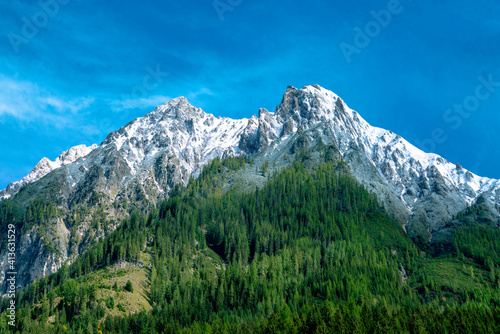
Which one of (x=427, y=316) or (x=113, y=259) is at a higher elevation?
(x=113, y=259)

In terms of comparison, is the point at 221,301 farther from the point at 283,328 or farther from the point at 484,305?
the point at 484,305

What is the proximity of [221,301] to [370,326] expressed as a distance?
214ft

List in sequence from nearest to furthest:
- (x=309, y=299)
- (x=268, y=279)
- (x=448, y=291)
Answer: (x=309, y=299) < (x=268, y=279) < (x=448, y=291)

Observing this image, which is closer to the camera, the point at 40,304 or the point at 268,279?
the point at 40,304

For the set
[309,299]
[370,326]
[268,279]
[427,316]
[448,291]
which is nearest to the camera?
[370,326]

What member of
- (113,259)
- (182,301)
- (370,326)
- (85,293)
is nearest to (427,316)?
(370,326)

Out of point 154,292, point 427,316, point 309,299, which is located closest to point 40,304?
point 154,292

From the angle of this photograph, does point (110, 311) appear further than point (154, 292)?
No

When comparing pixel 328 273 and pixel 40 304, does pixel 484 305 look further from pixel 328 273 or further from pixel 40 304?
pixel 40 304

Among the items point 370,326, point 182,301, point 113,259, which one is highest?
point 113,259

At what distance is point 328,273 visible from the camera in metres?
188

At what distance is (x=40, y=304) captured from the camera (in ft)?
513

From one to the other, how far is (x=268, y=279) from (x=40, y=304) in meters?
97.7

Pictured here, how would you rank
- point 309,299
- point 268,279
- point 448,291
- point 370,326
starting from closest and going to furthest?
point 370,326 → point 309,299 → point 268,279 → point 448,291
